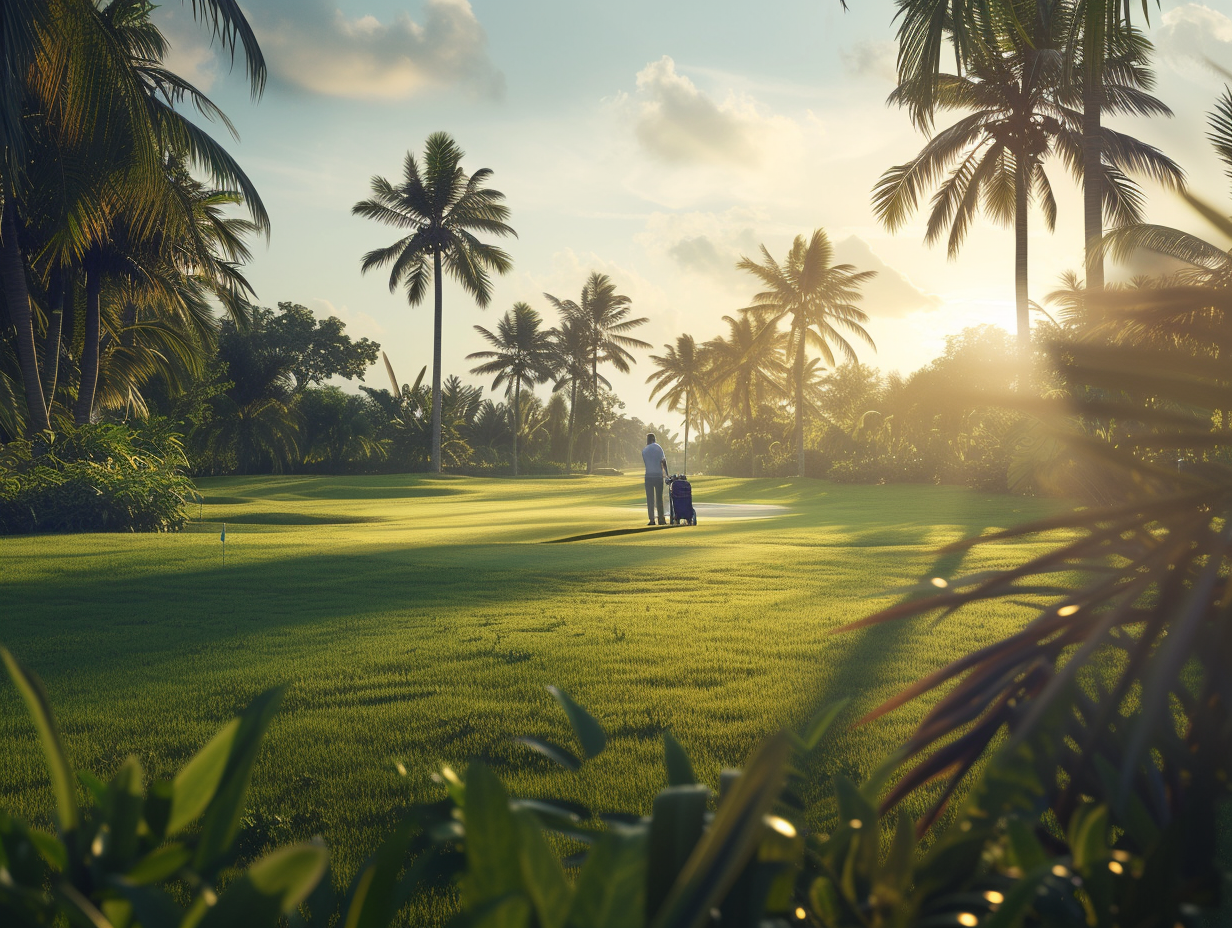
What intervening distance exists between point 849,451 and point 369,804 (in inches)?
1553

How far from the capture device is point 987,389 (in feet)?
4.58

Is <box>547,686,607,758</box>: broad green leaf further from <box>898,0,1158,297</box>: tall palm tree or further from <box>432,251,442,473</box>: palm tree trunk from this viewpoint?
<box>432,251,442,473</box>: palm tree trunk

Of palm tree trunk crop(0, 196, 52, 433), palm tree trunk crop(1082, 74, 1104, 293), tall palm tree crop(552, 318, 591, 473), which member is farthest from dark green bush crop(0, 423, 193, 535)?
tall palm tree crop(552, 318, 591, 473)

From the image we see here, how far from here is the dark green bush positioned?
1330cm

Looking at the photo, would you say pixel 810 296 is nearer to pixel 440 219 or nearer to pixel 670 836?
pixel 440 219

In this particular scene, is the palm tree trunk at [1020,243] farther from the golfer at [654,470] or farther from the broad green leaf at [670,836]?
the broad green leaf at [670,836]

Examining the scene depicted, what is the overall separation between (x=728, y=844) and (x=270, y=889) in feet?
1.26

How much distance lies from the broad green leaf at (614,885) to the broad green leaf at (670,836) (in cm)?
20

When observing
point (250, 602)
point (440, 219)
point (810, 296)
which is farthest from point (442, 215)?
point (250, 602)

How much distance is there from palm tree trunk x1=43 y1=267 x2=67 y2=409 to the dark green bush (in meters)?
2.64

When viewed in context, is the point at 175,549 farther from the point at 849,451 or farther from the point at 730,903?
the point at 849,451

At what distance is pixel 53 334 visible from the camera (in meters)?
17.2

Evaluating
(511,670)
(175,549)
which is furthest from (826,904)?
(175,549)

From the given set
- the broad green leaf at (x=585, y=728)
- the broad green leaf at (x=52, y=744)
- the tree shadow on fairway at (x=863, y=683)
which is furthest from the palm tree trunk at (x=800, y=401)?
the broad green leaf at (x=52, y=744)
